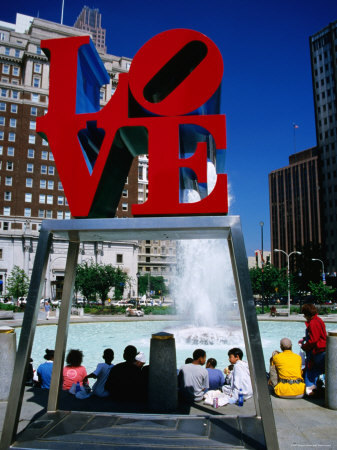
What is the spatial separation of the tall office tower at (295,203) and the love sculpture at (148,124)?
449 ft

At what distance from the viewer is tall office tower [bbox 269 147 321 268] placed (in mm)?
142750

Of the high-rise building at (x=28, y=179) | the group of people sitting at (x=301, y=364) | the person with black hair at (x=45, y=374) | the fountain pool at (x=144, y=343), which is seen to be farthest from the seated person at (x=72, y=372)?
the high-rise building at (x=28, y=179)

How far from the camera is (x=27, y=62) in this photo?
75.2 meters

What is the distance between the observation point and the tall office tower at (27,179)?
69.8 m

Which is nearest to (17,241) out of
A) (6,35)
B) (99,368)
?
(6,35)

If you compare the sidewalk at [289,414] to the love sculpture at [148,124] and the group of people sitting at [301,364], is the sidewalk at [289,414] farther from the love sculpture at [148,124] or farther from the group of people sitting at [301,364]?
the love sculpture at [148,124]

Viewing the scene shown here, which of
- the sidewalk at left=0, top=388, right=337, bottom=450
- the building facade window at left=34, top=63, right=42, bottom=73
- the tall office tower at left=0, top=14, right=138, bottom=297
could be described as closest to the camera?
the sidewalk at left=0, top=388, right=337, bottom=450

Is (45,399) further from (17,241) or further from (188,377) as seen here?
(17,241)

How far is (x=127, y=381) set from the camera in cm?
785

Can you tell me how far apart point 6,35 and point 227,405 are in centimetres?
10064

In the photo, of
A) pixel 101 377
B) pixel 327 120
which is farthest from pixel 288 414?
pixel 327 120

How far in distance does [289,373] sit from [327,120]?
119327 mm

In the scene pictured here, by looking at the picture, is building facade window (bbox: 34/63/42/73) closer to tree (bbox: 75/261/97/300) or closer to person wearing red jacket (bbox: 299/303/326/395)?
tree (bbox: 75/261/97/300)

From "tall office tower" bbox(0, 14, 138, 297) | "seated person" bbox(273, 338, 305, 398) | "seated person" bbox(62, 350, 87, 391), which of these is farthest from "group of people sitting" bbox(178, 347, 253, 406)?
"tall office tower" bbox(0, 14, 138, 297)
